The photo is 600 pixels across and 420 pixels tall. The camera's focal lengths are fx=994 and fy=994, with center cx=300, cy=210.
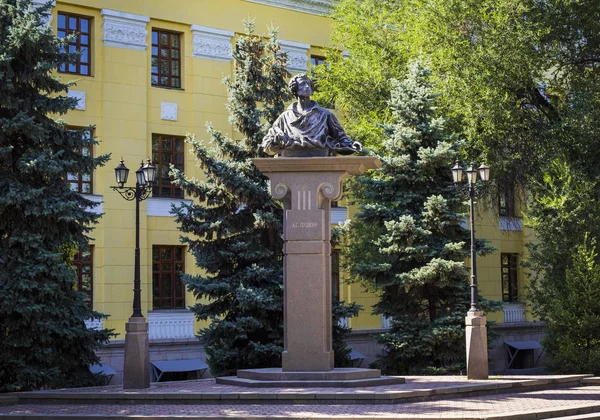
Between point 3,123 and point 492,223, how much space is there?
20.7 metres

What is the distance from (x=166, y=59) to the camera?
29.1 meters

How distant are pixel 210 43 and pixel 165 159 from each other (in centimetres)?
377

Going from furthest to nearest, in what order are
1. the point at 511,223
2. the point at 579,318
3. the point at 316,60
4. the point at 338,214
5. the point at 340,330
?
the point at 511,223 < the point at 316,60 < the point at 338,214 < the point at 579,318 < the point at 340,330

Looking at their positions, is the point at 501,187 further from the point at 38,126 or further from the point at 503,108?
the point at 38,126

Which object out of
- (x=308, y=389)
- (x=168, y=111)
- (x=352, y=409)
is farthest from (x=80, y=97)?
(x=352, y=409)

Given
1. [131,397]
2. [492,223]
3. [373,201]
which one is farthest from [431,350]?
[492,223]

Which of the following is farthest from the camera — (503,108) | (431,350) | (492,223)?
(492,223)

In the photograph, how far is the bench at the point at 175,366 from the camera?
26.7 m

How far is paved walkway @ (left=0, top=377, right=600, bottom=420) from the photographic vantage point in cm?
1387

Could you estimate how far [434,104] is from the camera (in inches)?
997

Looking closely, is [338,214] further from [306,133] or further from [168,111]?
[306,133]

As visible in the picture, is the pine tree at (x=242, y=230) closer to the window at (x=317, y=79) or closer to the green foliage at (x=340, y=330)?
the green foliage at (x=340, y=330)

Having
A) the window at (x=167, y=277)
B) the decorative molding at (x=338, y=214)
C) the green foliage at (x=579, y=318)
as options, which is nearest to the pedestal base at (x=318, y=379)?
the green foliage at (x=579, y=318)

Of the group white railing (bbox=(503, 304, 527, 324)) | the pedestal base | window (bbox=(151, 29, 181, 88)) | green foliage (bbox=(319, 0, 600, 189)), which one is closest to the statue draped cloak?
the pedestal base
